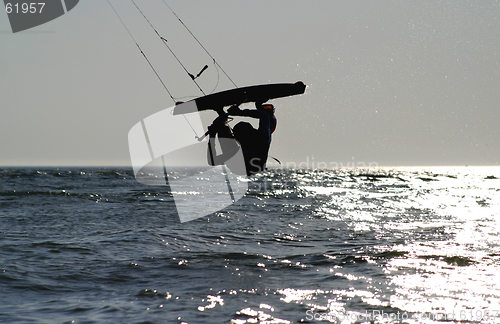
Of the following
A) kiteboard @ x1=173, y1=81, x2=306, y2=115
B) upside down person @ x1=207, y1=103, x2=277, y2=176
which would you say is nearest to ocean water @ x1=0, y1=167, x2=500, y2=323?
upside down person @ x1=207, y1=103, x2=277, y2=176

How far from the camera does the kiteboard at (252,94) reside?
9719mm

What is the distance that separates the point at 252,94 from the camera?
9.83 metres

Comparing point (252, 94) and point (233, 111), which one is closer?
point (233, 111)

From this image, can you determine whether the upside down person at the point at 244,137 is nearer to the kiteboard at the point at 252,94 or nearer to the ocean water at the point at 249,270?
the kiteboard at the point at 252,94

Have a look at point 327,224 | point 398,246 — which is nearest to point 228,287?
point 398,246

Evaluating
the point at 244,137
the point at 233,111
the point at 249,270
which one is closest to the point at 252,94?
the point at 233,111

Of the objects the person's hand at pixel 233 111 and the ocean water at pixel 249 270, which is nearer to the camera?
the ocean water at pixel 249 270

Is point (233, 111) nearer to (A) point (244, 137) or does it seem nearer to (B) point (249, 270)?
(A) point (244, 137)

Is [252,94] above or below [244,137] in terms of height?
above

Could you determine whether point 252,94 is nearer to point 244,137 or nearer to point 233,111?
point 233,111

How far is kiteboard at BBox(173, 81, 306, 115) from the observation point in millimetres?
9719

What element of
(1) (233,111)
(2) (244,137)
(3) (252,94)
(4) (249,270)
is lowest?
(4) (249,270)

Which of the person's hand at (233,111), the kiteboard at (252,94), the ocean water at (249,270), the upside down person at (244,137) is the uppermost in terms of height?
the kiteboard at (252,94)

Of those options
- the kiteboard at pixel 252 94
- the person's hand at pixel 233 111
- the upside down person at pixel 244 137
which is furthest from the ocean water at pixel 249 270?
the kiteboard at pixel 252 94
